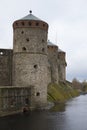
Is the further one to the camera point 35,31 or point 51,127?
point 35,31

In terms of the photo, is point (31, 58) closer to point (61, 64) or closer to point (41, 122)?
point (41, 122)

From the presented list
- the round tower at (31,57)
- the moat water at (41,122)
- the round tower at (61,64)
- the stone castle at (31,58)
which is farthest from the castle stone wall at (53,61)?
the moat water at (41,122)

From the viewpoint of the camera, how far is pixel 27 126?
27.8m

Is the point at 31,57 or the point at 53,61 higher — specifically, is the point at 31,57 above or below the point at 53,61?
above

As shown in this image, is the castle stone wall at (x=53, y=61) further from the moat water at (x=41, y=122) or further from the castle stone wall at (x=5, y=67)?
the moat water at (x=41, y=122)

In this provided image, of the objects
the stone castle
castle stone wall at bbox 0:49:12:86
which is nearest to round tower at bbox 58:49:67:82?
castle stone wall at bbox 0:49:12:86

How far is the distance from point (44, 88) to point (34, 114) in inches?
291

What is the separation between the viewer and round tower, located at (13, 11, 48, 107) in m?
40.8

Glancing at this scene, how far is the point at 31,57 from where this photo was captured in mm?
40906

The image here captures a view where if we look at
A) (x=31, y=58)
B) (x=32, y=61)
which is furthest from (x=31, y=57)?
(x=32, y=61)

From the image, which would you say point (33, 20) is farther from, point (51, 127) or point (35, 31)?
point (51, 127)

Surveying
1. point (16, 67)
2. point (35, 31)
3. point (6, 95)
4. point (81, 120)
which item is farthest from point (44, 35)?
point (81, 120)

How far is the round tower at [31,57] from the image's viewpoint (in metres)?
40.8

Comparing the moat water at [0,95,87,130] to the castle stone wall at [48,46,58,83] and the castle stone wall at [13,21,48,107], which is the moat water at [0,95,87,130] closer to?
the castle stone wall at [13,21,48,107]
